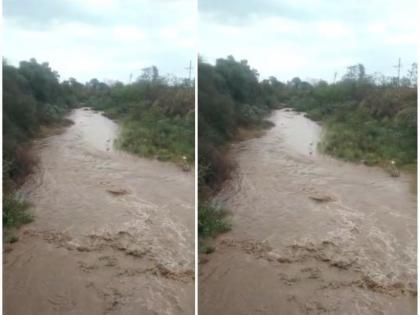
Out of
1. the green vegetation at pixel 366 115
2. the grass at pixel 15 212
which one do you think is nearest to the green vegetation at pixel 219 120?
the green vegetation at pixel 366 115

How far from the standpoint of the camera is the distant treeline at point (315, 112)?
263 cm

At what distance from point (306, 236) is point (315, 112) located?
26.9 inches

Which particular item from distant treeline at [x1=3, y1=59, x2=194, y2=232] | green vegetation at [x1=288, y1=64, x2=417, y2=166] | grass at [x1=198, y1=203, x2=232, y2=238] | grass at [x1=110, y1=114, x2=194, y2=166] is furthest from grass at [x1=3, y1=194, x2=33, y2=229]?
green vegetation at [x1=288, y1=64, x2=417, y2=166]

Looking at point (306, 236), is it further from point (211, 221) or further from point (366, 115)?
point (366, 115)

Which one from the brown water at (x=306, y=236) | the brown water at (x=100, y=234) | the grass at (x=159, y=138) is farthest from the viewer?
the grass at (x=159, y=138)

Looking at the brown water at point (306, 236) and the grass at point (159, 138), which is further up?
the grass at point (159, 138)

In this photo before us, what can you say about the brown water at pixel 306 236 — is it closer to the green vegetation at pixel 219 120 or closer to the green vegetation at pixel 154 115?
the green vegetation at pixel 219 120

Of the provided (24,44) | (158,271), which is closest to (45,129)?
(24,44)

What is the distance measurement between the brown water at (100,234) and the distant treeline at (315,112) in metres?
0.21

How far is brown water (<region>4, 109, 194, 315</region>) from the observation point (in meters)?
2.71

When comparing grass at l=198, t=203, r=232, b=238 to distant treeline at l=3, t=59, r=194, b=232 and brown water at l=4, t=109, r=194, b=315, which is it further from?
distant treeline at l=3, t=59, r=194, b=232

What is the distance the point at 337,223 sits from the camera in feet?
8.80

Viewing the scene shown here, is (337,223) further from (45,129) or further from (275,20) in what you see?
(45,129)

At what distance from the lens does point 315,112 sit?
2.75 metres
